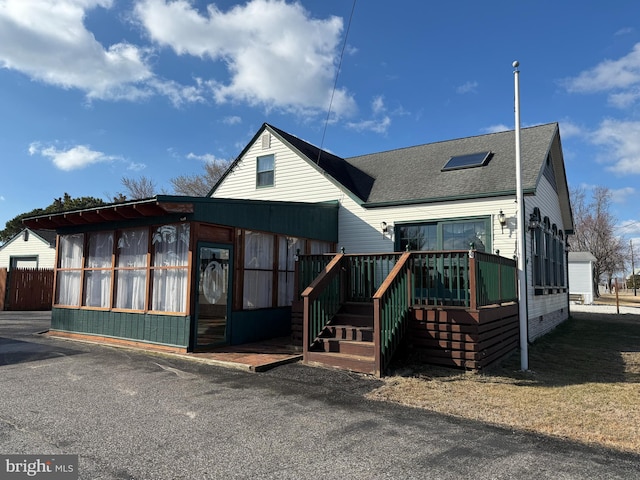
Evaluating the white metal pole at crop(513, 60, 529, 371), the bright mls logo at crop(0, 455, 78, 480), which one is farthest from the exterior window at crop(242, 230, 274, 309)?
the bright mls logo at crop(0, 455, 78, 480)

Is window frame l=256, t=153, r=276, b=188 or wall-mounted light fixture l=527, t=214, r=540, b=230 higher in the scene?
window frame l=256, t=153, r=276, b=188

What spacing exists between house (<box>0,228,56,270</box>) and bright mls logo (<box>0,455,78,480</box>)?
2170 centimetres

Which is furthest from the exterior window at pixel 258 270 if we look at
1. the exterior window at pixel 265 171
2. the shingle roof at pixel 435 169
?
the exterior window at pixel 265 171

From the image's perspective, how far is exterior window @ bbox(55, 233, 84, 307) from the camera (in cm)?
1055

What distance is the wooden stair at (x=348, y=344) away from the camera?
701 cm

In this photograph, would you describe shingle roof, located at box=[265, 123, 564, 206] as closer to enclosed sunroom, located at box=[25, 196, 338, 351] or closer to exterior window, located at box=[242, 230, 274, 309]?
A: enclosed sunroom, located at box=[25, 196, 338, 351]

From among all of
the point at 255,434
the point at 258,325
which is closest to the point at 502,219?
the point at 258,325

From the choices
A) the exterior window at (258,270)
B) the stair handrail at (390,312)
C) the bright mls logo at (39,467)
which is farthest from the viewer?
the exterior window at (258,270)

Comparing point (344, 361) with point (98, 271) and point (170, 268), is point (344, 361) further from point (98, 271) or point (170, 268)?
point (98, 271)

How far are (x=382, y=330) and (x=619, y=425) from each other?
10.8 ft

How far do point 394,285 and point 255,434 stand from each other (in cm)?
400

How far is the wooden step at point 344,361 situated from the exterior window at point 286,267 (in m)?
3.24

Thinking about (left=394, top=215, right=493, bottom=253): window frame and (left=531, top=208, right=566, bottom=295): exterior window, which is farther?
(left=531, top=208, right=566, bottom=295): exterior window

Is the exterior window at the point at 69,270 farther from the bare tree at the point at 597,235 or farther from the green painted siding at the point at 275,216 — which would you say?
the bare tree at the point at 597,235
